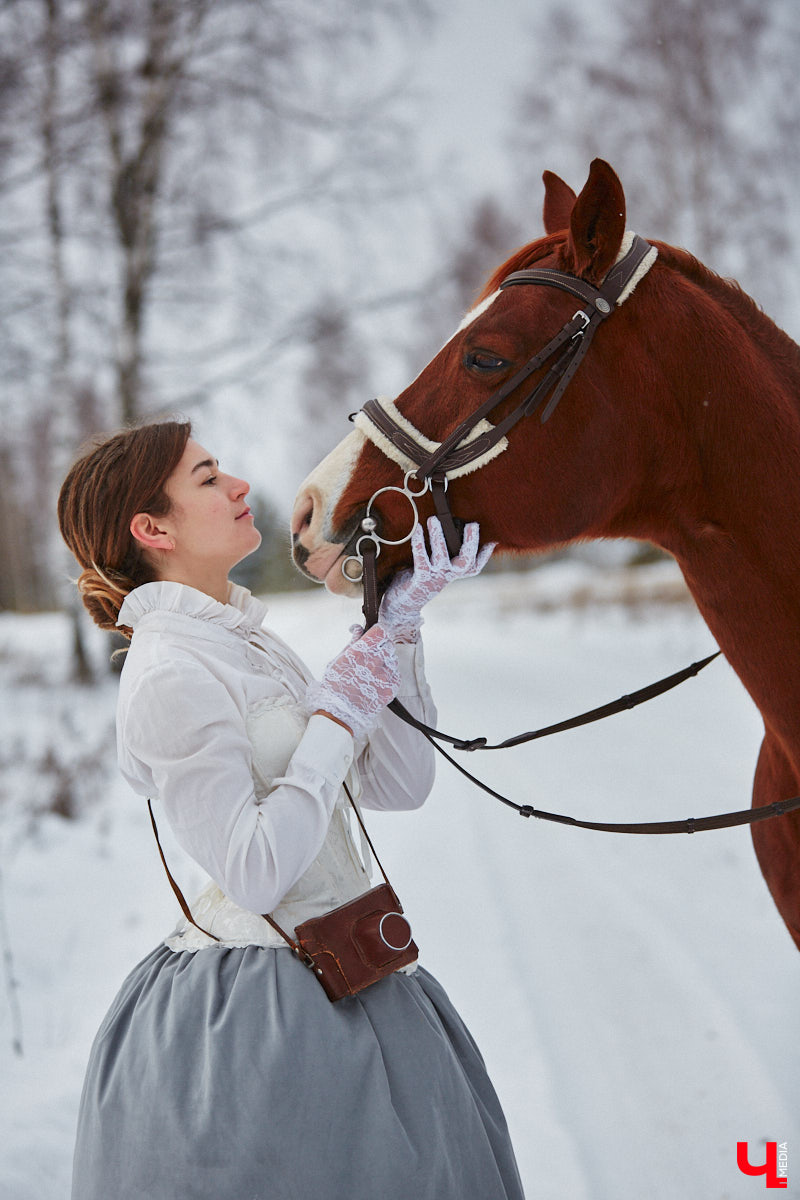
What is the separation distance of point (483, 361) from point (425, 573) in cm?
42

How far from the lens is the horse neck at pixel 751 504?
1574mm

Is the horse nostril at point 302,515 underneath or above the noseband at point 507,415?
underneath

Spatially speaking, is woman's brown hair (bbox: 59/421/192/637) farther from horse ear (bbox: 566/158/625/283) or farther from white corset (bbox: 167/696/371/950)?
horse ear (bbox: 566/158/625/283)

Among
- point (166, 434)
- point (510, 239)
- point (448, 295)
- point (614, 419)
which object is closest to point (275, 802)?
point (166, 434)

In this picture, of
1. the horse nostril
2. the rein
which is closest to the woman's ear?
the horse nostril

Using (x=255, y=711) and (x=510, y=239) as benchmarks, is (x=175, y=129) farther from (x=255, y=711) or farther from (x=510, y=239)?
(x=255, y=711)

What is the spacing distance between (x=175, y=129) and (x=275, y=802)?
7.07 metres

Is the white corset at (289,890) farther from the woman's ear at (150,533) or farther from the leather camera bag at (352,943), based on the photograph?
the woman's ear at (150,533)

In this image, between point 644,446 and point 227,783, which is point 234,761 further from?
point 644,446

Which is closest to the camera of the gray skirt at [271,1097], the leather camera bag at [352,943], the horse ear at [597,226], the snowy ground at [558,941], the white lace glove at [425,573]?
the gray skirt at [271,1097]

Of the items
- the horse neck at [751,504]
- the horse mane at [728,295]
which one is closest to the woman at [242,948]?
the horse neck at [751,504]

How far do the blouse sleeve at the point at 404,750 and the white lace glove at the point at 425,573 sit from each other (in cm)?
14

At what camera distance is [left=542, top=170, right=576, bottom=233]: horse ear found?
A: 75.6 inches

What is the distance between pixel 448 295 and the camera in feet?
27.0
